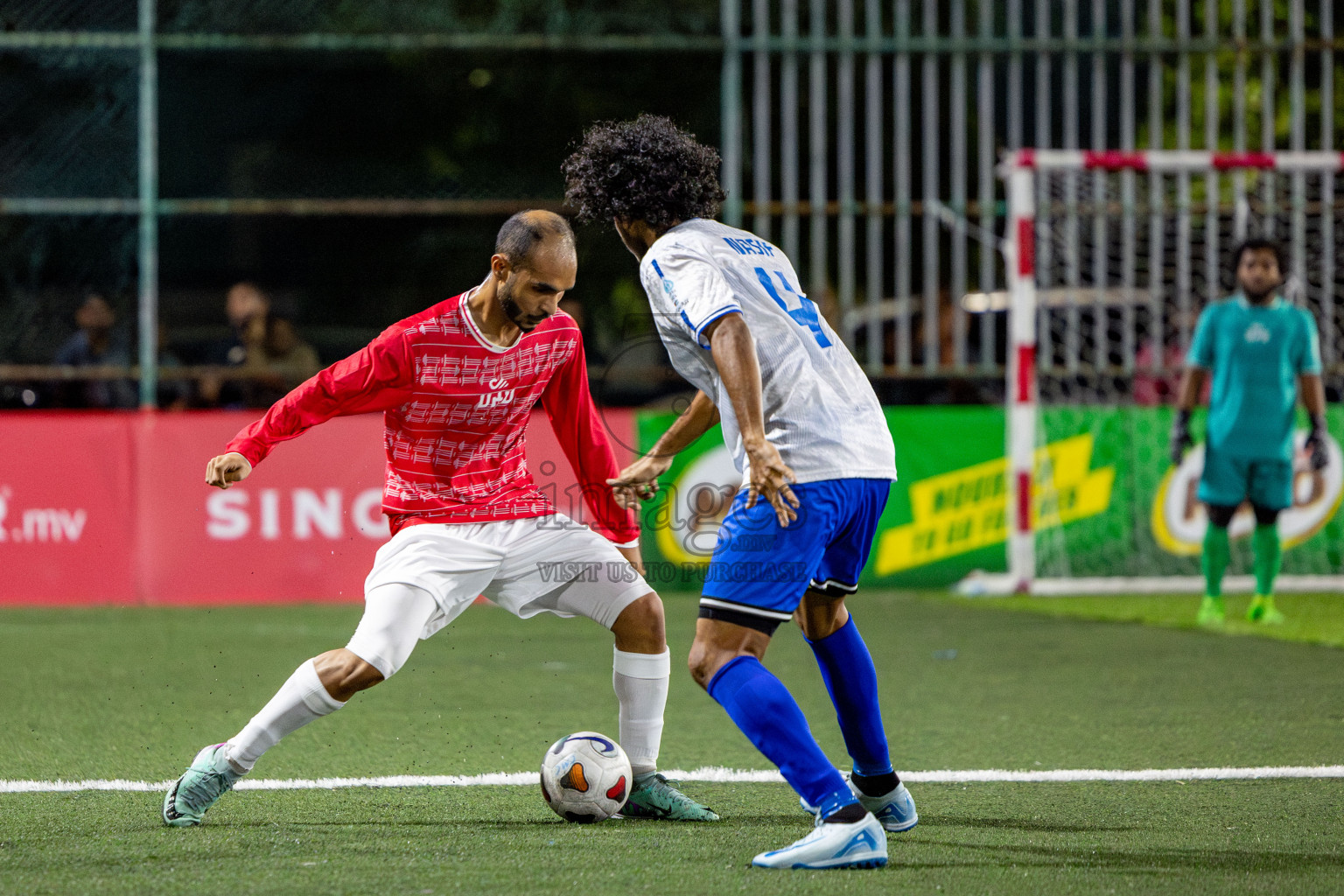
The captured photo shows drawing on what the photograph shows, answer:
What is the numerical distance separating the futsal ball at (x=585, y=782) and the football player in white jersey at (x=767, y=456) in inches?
24.3

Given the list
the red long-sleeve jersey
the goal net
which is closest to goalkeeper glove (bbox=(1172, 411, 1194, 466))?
the goal net

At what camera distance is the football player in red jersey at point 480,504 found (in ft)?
14.6

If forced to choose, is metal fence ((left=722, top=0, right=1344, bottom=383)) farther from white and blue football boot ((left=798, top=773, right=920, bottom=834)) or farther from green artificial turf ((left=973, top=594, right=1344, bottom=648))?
white and blue football boot ((left=798, top=773, right=920, bottom=834))

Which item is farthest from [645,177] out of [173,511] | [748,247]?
[173,511]

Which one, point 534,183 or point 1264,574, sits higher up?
point 534,183

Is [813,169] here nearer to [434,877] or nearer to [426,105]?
[426,105]

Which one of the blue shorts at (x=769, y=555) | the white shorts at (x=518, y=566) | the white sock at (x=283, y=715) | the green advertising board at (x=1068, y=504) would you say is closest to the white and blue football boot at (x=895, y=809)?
the blue shorts at (x=769, y=555)

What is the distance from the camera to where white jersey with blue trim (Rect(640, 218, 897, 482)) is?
4.11 m

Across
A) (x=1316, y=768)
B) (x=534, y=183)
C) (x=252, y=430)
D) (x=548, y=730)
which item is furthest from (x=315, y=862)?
(x=534, y=183)

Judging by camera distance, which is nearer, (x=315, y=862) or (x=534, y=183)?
(x=315, y=862)

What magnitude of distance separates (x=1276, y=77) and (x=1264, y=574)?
472cm

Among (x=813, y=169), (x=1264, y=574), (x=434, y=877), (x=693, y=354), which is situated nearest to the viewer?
(x=434, y=877)

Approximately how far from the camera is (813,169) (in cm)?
1243

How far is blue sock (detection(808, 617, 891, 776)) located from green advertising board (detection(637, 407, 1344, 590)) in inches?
283
